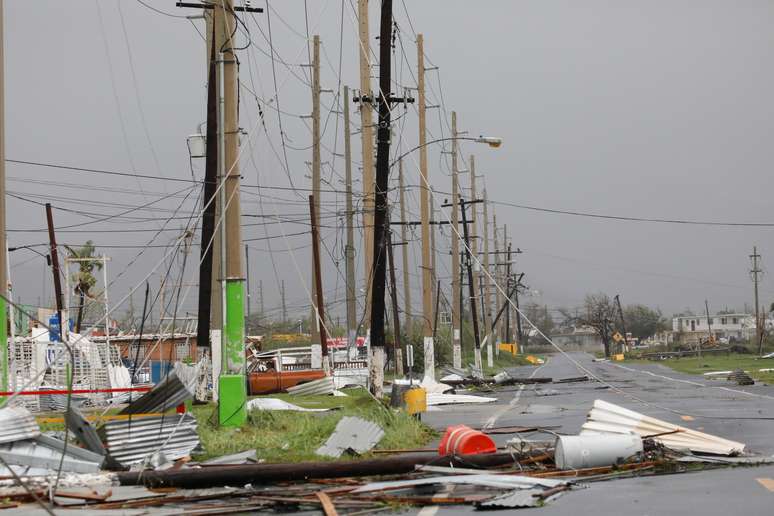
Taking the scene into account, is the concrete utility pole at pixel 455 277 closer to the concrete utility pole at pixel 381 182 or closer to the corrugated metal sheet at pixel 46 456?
the concrete utility pole at pixel 381 182

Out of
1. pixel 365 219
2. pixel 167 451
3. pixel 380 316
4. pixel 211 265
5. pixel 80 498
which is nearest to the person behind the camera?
pixel 80 498

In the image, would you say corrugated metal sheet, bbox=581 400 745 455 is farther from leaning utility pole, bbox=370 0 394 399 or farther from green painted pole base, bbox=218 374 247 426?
leaning utility pole, bbox=370 0 394 399

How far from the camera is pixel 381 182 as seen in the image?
29.0m

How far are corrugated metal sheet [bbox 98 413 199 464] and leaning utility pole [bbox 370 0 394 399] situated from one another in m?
11.6

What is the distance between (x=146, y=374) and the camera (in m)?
51.2

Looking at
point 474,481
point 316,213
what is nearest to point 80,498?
point 474,481

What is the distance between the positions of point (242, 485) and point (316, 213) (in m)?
37.5

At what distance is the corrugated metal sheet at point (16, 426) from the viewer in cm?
1430

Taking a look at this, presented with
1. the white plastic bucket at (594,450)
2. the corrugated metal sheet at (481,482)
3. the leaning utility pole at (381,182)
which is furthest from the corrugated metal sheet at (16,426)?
the leaning utility pole at (381,182)

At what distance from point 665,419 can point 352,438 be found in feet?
29.9

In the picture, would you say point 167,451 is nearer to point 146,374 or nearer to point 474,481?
point 474,481

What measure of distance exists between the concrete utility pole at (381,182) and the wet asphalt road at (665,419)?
6.62 ft

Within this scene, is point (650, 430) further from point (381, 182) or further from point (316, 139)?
point (316, 139)

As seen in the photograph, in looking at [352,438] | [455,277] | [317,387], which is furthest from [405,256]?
[352,438]
